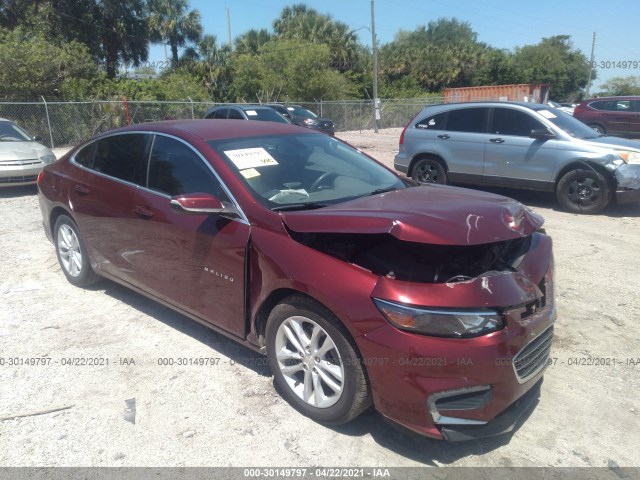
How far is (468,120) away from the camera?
9195mm

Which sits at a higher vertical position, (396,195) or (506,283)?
(396,195)

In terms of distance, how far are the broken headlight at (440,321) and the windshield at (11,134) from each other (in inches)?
410

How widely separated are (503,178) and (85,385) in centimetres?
729

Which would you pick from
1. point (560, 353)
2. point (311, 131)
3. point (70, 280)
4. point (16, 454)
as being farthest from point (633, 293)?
point (70, 280)

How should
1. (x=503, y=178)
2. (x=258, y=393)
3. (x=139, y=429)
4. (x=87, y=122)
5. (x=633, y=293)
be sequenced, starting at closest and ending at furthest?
1. (x=139, y=429)
2. (x=258, y=393)
3. (x=633, y=293)
4. (x=503, y=178)
5. (x=87, y=122)

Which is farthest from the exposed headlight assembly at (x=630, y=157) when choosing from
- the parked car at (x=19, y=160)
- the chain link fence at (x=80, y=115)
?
the chain link fence at (x=80, y=115)

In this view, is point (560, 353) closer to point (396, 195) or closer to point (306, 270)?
point (396, 195)

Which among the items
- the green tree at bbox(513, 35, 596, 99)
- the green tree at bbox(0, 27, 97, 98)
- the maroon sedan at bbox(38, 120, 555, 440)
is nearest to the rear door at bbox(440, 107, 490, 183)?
the maroon sedan at bbox(38, 120, 555, 440)

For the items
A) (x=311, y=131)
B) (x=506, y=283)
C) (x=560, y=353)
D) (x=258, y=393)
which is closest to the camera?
(x=506, y=283)

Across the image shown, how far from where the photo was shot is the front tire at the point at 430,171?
31.3 feet

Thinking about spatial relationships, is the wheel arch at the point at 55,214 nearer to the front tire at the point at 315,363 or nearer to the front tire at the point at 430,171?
the front tire at the point at 315,363

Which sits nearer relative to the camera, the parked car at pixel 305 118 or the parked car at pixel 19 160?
the parked car at pixel 19 160

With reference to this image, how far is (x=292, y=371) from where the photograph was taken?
314 cm

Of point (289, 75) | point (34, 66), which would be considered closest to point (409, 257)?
point (34, 66)
